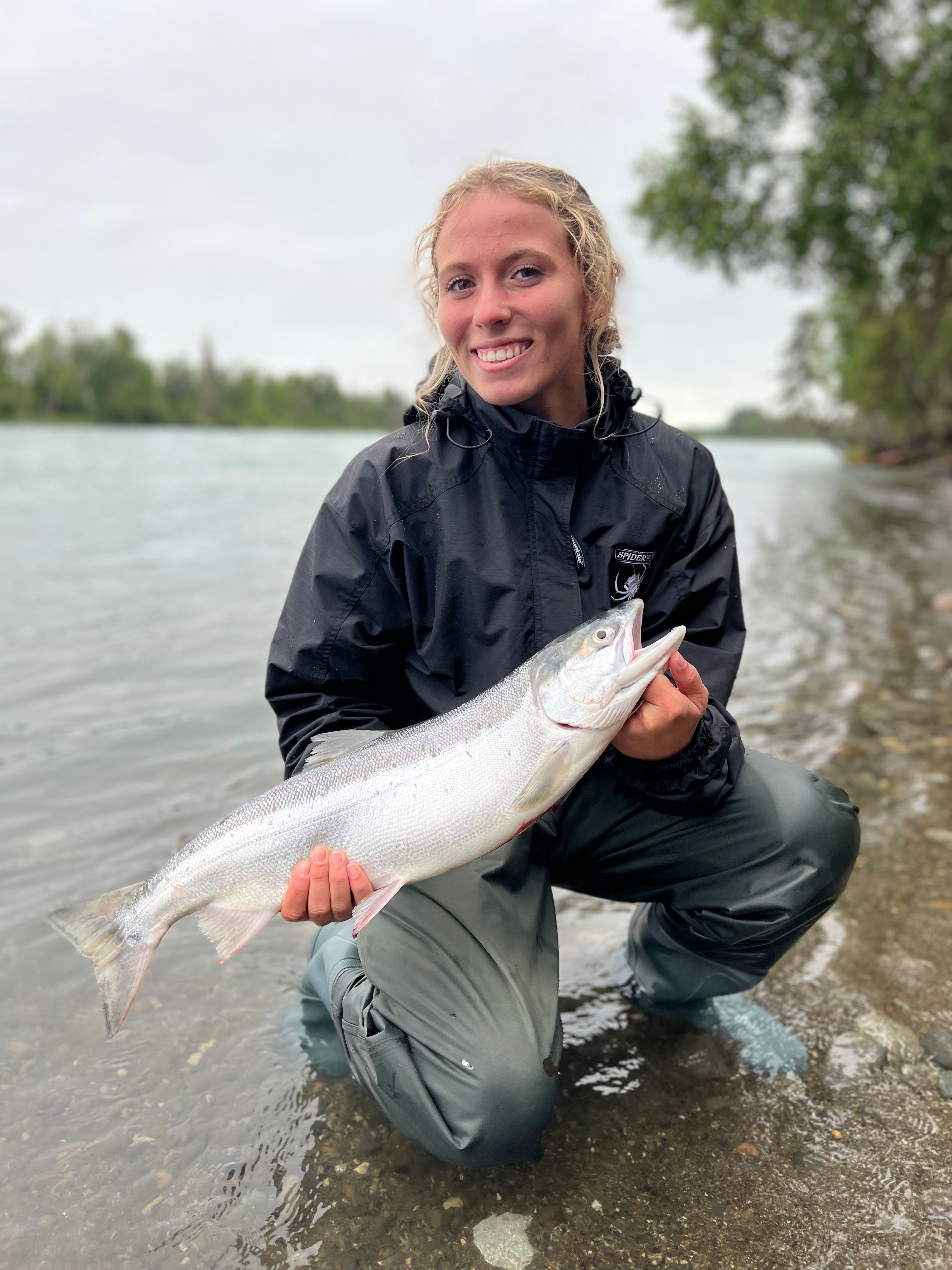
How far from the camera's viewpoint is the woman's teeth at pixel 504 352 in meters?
2.88

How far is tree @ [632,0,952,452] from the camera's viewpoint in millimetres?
15688

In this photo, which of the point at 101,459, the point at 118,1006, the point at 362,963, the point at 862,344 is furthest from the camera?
the point at 862,344

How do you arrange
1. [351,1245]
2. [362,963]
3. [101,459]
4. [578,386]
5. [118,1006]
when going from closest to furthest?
[351,1245] < [118,1006] < [362,963] < [578,386] < [101,459]

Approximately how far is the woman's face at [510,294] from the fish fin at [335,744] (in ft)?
3.36

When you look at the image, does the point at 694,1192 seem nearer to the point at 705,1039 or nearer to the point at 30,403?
the point at 705,1039

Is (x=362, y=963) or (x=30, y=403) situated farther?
(x=30, y=403)

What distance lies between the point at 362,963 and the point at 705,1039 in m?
Answer: 1.09

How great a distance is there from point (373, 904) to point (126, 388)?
110 meters

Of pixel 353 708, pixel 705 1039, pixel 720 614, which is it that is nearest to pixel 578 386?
pixel 720 614

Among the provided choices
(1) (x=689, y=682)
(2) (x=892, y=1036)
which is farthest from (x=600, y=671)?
(2) (x=892, y=1036)

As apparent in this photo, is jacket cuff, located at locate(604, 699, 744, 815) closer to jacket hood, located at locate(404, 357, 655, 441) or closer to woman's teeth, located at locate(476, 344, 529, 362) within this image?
jacket hood, located at locate(404, 357, 655, 441)

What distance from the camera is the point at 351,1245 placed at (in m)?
2.29

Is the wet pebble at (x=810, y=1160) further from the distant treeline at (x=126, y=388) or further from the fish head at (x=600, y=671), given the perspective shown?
the distant treeline at (x=126, y=388)

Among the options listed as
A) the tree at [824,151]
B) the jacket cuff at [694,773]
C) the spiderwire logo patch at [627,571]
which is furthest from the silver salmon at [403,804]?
the tree at [824,151]
